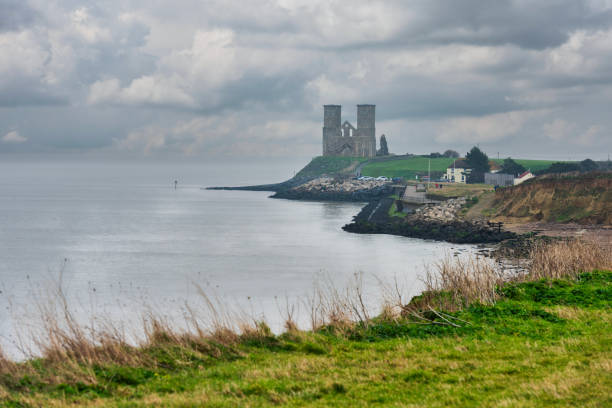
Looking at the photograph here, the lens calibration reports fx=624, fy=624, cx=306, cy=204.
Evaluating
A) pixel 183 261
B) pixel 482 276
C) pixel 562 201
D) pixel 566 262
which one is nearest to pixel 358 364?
pixel 482 276

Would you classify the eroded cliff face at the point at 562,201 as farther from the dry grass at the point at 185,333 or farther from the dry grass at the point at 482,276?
the dry grass at the point at 185,333

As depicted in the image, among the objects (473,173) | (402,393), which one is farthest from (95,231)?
(473,173)

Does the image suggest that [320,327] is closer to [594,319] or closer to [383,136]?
[594,319]

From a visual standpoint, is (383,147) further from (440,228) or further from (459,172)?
(440,228)

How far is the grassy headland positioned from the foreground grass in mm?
22

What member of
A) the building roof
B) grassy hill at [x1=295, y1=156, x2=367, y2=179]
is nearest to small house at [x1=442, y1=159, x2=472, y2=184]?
the building roof

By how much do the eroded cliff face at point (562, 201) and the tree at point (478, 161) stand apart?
53.0m

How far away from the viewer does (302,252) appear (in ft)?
150

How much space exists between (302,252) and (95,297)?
19762 mm

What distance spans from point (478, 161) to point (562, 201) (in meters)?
62.1

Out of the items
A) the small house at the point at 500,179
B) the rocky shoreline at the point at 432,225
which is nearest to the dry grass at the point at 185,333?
the rocky shoreline at the point at 432,225

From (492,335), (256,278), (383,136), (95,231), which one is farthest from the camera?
(383,136)

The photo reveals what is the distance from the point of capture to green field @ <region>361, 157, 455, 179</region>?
494 feet

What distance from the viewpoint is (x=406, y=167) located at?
161 metres
